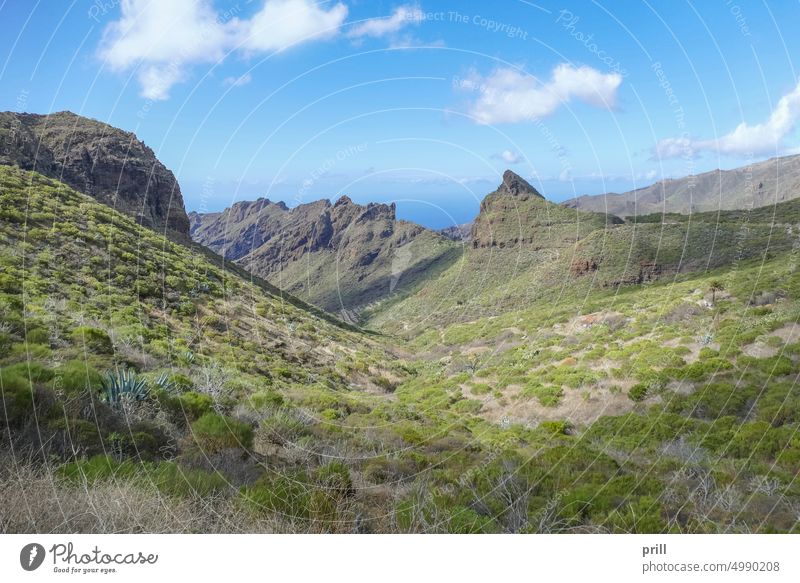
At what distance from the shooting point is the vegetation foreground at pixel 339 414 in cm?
447

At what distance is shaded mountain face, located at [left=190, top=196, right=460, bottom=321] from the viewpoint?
11538 centimetres

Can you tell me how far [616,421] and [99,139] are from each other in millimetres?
56393

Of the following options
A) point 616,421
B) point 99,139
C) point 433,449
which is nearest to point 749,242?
point 616,421

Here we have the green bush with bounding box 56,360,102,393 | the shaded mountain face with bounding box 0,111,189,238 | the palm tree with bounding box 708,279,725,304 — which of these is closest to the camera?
the green bush with bounding box 56,360,102,393

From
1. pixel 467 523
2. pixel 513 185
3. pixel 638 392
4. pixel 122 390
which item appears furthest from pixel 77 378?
pixel 513 185

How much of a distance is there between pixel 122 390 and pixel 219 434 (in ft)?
6.88

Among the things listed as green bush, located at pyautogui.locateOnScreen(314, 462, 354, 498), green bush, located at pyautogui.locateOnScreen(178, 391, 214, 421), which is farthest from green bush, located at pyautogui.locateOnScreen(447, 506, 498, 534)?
green bush, located at pyautogui.locateOnScreen(178, 391, 214, 421)

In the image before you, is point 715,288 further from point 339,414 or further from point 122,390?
point 122,390

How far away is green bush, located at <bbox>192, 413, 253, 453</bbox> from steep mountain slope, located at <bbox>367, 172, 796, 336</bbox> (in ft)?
155

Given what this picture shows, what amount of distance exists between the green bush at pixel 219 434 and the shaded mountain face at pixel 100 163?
38.3 meters

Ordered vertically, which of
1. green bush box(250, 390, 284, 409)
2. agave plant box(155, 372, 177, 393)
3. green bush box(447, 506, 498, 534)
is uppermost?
agave plant box(155, 372, 177, 393)

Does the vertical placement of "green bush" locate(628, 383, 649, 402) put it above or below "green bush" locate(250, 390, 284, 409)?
below

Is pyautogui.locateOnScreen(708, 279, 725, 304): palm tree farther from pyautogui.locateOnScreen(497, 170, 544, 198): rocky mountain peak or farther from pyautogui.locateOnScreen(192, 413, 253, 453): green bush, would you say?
pyautogui.locateOnScreen(497, 170, 544, 198): rocky mountain peak

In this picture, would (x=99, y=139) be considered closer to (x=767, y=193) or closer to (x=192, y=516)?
(x=192, y=516)
